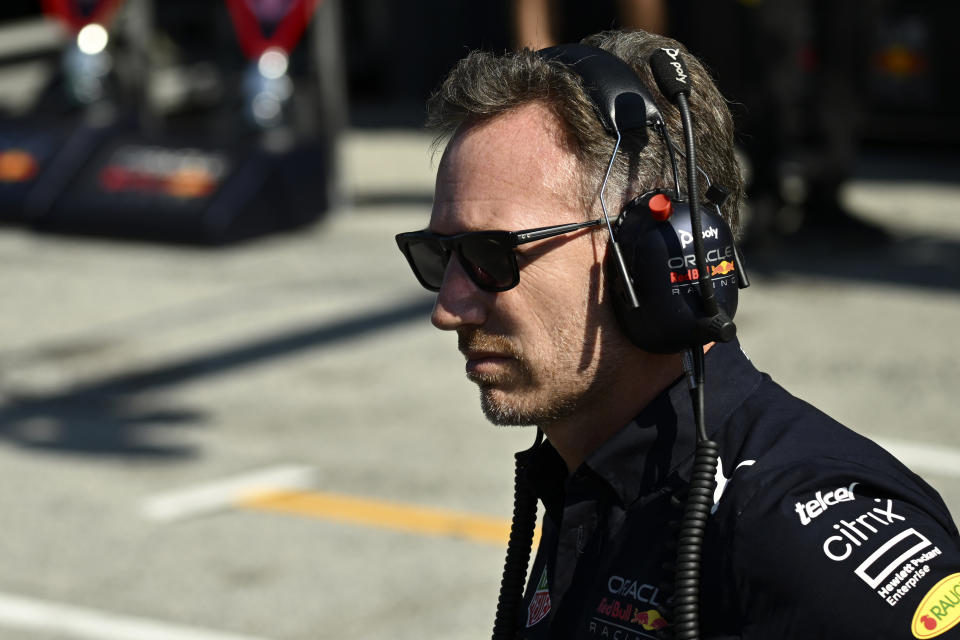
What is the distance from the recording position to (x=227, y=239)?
40.5 ft

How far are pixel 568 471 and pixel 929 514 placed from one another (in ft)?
2.17

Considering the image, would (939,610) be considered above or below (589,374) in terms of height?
below

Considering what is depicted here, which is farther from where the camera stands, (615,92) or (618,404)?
(618,404)

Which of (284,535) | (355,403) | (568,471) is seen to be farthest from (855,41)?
(568,471)

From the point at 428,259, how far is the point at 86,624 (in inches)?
145

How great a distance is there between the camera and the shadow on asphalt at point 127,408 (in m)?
7.79

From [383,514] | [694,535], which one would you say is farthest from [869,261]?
[694,535]

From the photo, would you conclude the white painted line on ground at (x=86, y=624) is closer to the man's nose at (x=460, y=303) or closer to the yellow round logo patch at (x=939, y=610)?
the man's nose at (x=460, y=303)

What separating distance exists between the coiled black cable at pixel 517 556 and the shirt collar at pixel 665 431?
0.81 ft

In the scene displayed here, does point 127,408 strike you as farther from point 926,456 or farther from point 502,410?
point 502,410

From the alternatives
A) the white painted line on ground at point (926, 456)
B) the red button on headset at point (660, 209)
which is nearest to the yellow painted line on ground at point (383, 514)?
the white painted line on ground at point (926, 456)

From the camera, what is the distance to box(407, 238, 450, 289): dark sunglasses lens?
2.33 m

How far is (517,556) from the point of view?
2486mm

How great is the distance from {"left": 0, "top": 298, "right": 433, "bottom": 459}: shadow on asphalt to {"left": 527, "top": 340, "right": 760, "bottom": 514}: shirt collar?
568cm
